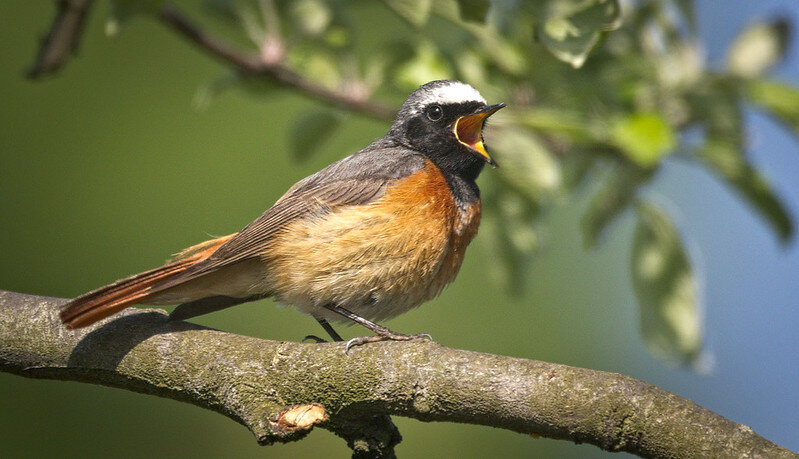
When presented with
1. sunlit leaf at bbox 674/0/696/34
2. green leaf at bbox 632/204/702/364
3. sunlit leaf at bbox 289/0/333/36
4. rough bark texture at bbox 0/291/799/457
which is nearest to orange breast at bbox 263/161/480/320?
rough bark texture at bbox 0/291/799/457

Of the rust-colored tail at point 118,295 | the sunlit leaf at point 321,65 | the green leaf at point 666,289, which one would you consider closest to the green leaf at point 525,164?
the green leaf at point 666,289

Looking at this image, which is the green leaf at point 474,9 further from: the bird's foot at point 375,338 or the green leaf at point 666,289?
the green leaf at point 666,289

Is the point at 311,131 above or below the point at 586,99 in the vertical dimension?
below

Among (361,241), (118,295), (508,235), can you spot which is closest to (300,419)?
(118,295)

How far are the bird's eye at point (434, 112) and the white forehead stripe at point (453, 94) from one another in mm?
45

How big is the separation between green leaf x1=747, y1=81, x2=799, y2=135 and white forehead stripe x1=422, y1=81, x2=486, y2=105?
43.1 inches

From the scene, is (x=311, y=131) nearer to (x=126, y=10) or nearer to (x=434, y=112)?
(x=434, y=112)

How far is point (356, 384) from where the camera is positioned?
2691 mm

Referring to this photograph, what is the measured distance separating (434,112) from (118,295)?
1.66m

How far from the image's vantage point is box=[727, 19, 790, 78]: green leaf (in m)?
3.70

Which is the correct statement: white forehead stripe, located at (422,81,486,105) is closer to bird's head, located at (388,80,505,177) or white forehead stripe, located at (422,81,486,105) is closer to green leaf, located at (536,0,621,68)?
bird's head, located at (388,80,505,177)

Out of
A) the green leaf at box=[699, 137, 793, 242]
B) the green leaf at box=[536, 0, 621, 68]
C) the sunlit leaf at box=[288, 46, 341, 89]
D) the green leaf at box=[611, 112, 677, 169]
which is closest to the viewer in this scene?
the green leaf at box=[536, 0, 621, 68]

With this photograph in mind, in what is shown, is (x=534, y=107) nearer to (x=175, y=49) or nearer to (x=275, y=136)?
(x=275, y=136)

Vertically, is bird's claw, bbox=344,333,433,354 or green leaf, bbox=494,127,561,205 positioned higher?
green leaf, bbox=494,127,561,205
